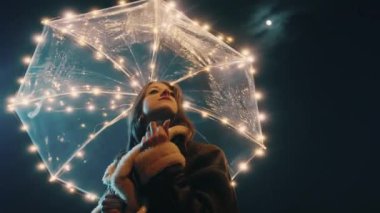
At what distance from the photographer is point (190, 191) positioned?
1808 mm

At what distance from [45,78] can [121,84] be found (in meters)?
0.45

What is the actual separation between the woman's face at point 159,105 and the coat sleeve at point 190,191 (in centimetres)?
45

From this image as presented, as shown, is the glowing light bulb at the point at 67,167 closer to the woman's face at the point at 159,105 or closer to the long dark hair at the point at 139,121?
the long dark hair at the point at 139,121

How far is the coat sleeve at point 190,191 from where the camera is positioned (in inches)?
69.4

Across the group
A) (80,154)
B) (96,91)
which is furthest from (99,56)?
(80,154)

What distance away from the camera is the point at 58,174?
8.45 feet

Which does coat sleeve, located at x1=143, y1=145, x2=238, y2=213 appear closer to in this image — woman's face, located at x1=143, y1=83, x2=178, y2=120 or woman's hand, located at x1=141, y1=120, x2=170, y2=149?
woman's hand, located at x1=141, y1=120, x2=170, y2=149

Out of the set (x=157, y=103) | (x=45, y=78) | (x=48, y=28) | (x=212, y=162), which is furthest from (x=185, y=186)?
(x=48, y=28)

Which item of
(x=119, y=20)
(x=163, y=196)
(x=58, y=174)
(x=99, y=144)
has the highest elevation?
(x=119, y=20)

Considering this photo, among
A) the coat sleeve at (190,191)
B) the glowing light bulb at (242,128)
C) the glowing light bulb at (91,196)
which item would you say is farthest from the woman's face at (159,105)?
the glowing light bulb at (91,196)

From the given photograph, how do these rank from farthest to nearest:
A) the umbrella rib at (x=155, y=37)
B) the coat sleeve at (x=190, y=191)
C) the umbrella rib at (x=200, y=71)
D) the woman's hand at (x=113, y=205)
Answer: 1. the umbrella rib at (x=200, y=71)
2. the umbrella rib at (x=155, y=37)
3. the woman's hand at (x=113, y=205)
4. the coat sleeve at (x=190, y=191)

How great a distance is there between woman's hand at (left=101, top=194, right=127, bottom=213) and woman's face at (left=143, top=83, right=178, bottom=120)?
0.52 metres

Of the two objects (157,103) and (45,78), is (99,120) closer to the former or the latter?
(45,78)

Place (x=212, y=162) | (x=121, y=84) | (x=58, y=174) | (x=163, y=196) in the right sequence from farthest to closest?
(x=121, y=84), (x=58, y=174), (x=212, y=162), (x=163, y=196)
